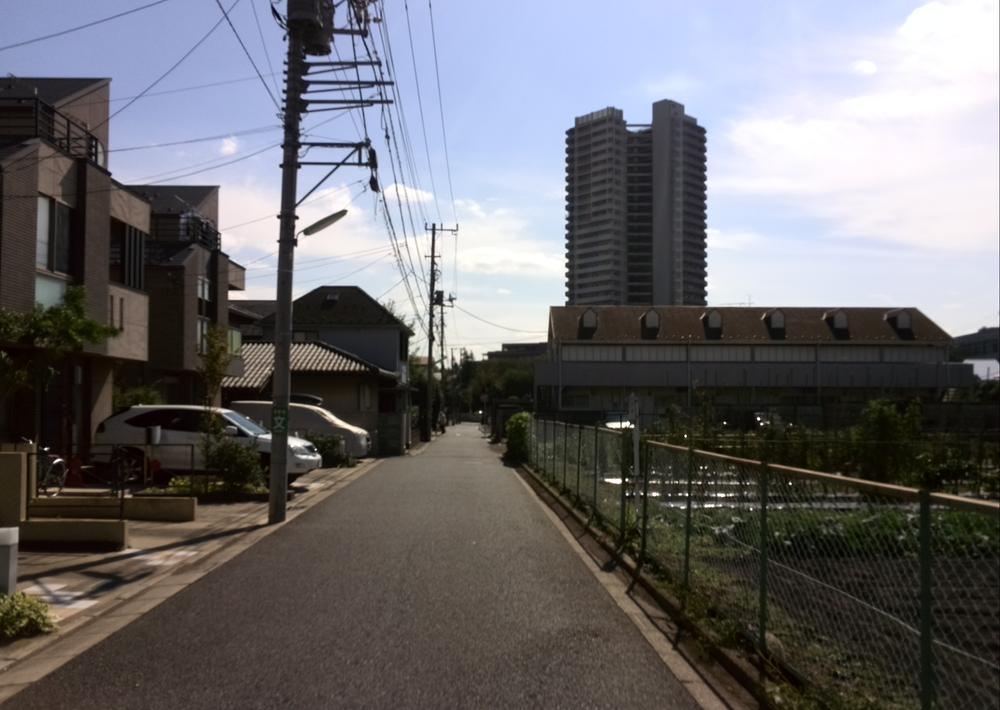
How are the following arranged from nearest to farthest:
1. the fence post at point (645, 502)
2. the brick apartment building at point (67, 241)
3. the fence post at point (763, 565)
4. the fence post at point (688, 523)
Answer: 1. the fence post at point (763, 565)
2. the fence post at point (688, 523)
3. the fence post at point (645, 502)
4. the brick apartment building at point (67, 241)

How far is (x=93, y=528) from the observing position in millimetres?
12336

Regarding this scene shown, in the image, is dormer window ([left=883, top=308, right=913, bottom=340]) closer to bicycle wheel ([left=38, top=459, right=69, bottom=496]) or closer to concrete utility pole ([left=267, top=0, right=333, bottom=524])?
concrete utility pole ([left=267, top=0, right=333, bottom=524])

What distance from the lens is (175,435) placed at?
20.8 meters

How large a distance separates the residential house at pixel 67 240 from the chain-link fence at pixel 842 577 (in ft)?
34.8

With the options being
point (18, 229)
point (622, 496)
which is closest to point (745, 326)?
point (18, 229)

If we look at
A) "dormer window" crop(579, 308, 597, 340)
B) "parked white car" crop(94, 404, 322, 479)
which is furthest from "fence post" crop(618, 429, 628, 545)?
"dormer window" crop(579, 308, 597, 340)

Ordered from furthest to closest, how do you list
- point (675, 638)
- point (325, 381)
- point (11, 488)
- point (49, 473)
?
point (325, 381), point (49, 473), point (11, 488), point (675, 638)

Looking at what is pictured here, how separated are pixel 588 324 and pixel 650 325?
147 inches

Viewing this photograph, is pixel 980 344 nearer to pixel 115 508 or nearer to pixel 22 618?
pixel 115 508

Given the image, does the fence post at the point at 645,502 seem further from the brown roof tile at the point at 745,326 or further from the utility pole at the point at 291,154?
the brown roof tile at the point at 745,326

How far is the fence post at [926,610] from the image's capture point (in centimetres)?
469

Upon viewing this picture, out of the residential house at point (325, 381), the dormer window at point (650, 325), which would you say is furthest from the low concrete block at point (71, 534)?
the dormer window at point (650, 325)

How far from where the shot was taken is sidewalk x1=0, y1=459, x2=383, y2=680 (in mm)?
8734

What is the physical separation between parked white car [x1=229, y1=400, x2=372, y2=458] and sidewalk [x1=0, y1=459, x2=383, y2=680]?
13.2 metres
